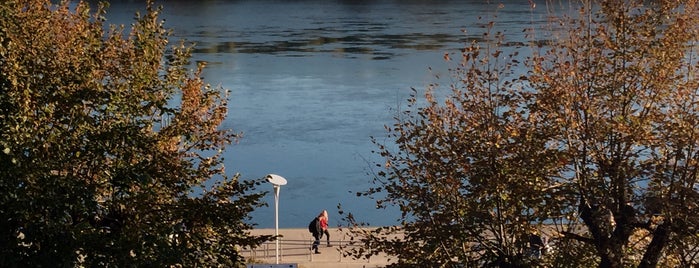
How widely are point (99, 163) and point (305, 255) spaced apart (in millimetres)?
11611

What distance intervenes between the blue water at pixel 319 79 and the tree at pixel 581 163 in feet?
5.53

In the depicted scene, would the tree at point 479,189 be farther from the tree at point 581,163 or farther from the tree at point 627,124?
the tree at point 627,124

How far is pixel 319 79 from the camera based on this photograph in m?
50.4

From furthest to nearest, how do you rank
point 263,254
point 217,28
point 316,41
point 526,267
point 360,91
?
1. point 217,28
2. point 316,41
3. point 360,91
4. point 263,254
5. point 526,267

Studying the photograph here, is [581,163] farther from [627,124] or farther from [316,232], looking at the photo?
[316,232]

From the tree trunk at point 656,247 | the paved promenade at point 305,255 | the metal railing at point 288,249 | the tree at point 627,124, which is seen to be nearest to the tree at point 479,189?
the tree at point 627,124

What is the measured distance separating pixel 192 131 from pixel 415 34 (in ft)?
203

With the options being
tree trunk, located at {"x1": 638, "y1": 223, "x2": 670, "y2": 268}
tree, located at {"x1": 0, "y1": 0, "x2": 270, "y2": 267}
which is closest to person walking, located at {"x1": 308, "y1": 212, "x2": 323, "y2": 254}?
tree, located at {"x1": 0, "y1": 0, "x2": 270, "y2": 267}

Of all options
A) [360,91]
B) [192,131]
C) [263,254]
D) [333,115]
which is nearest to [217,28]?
[360,91]

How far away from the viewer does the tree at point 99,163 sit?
32.3 ft

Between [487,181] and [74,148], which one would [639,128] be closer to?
[487,181]

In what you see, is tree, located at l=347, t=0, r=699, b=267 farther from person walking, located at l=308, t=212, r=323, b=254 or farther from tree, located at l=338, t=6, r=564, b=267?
person walking, located at l=308, t=212, r=323, b=254

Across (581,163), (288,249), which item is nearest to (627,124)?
(581,163)

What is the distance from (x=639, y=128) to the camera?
11.2 m
